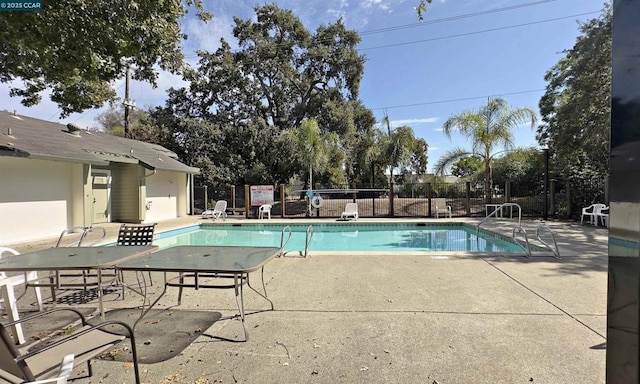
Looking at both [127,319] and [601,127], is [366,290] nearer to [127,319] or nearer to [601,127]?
[127,319]

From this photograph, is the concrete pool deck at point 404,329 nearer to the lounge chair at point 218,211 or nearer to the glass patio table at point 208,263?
the glass patio table at point 208,263

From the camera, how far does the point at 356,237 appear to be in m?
11.3

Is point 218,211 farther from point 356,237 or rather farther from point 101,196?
point 356,237

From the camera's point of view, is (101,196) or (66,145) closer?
(66,145)

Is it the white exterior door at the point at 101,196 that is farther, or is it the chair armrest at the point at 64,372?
the white exterior door at the point at 101,196

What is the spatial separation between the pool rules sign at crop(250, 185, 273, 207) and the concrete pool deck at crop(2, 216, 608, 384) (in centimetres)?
960

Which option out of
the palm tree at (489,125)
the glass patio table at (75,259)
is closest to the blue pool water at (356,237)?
the palm tree at (489,125)

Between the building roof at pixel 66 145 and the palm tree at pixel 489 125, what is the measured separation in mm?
12387

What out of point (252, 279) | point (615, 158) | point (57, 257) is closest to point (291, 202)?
point (252, 279)

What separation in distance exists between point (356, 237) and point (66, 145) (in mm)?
9519

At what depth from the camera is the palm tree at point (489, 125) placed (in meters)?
13.3

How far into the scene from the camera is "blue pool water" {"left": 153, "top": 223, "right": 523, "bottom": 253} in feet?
30.5

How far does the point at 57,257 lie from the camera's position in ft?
11.5

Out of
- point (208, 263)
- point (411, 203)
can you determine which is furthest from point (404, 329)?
point (411, 203)
